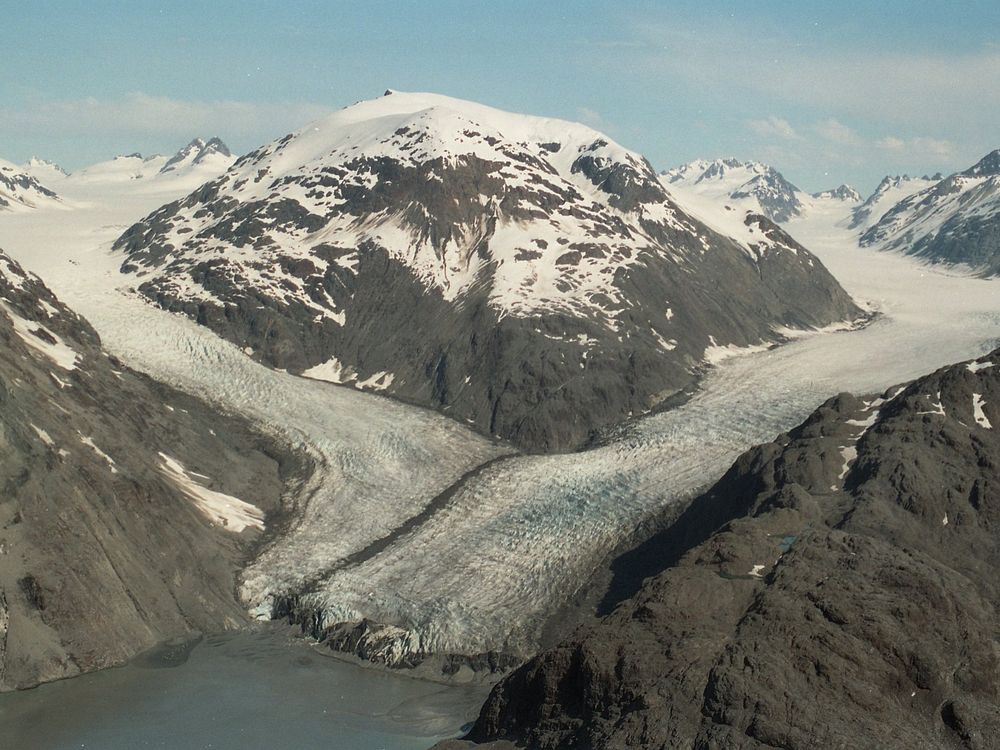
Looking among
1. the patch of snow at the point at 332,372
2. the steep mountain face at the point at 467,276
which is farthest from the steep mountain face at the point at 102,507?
the steep mountain face at the point at 467,276

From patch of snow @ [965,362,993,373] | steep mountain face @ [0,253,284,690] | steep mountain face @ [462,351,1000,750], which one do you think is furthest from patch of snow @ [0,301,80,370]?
patch of snow @ [965,362,993,373]

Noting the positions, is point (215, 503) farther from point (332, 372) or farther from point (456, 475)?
point (332, 372)

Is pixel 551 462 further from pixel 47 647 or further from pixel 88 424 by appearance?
pixel 47 647

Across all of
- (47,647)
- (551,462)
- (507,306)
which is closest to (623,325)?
(507,306)

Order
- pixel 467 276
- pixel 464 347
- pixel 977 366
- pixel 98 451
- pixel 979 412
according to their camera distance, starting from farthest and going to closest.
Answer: pixel 467 276 < pixel 464 347 < pixel 977 366 < pixel 979 412 < pixel 98 451

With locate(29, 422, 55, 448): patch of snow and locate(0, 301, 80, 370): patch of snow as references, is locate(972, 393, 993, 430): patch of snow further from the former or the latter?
locate(0, 301, 80, 370): patch of snow

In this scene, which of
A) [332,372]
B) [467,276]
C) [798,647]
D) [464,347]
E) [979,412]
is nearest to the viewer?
[798,647]

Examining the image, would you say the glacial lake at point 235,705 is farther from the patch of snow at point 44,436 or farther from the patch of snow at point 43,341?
the patch of snow at point 43,341

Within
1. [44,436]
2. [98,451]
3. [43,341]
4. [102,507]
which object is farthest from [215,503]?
[43,341]

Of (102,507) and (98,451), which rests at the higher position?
(98,451)
